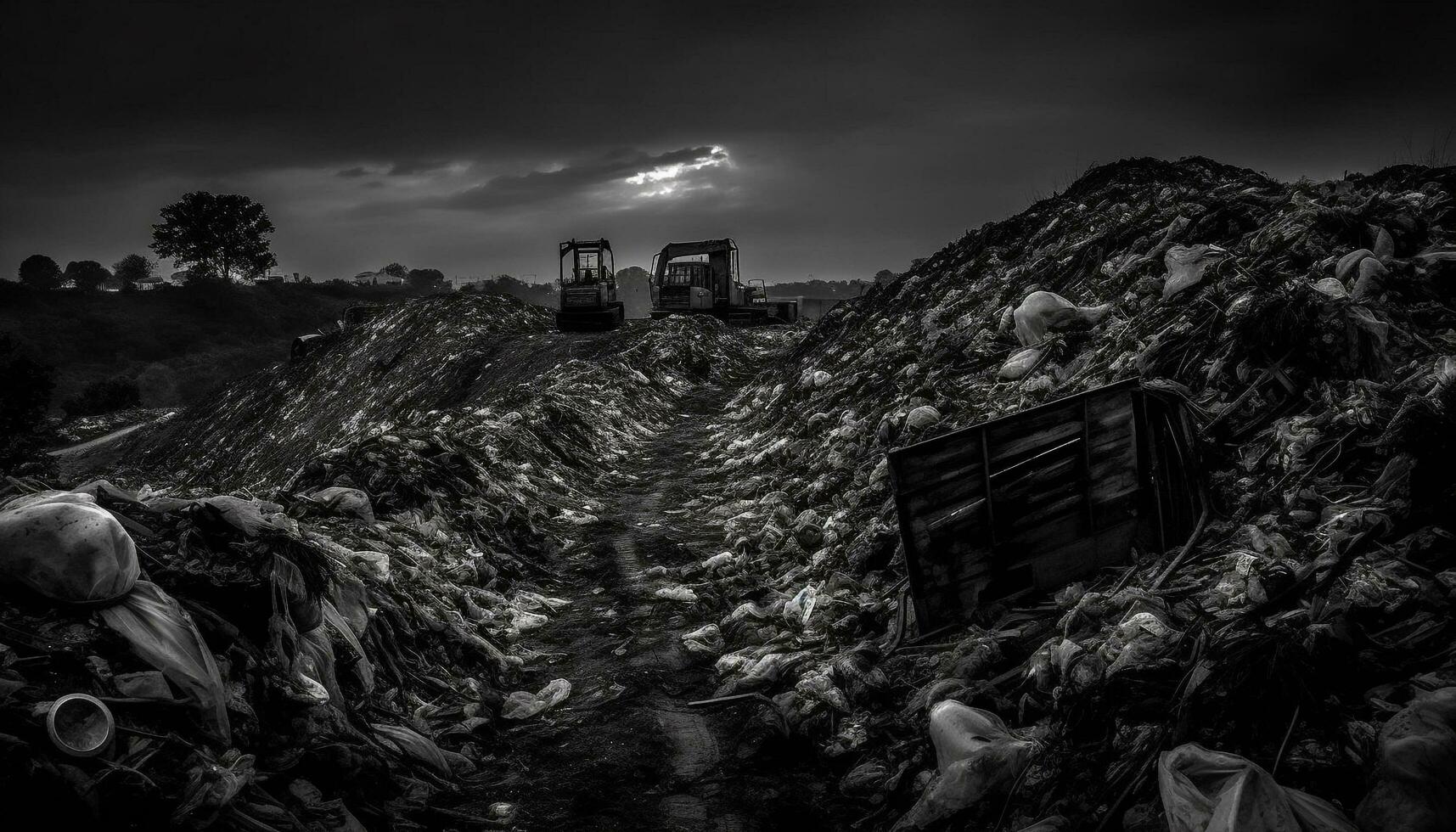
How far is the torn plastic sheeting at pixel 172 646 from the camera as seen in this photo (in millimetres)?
2703

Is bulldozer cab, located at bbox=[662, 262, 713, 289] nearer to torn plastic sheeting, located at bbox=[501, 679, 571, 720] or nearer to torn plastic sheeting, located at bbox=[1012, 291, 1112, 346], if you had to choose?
torn plastic sheeting, located at bbox=[1012, 291, 1112, 346]

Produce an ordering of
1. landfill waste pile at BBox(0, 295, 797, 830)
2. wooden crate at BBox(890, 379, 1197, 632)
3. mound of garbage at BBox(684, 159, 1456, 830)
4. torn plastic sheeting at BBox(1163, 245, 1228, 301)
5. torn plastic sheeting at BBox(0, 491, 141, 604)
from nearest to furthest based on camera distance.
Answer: mound of garbage at BBox(684, 159, 1456, 830)
landfill waste pile at BBox(0, 295, 797, 830)
torn plastic sheeting at BBox(0, 491, 141, 604)
wooden crate at BBox(890, 379, 1197, 632)
torn plastic sheeting at BBox(1163, 245, 1228, 301)

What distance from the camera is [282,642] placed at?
333 cm

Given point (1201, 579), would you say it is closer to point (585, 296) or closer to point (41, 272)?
point (585, 296)

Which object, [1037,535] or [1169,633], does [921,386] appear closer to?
[1037,535]

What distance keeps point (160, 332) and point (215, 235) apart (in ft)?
40.0

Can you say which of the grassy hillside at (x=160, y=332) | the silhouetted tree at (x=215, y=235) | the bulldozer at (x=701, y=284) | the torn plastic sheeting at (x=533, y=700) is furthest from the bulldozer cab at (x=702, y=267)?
the silhouetted tree at (x=215, y=235)

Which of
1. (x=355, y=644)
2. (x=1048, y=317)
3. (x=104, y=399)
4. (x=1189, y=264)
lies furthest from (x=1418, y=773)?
(x=104, y=399)

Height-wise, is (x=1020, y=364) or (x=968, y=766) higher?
(x=1020, y=364)

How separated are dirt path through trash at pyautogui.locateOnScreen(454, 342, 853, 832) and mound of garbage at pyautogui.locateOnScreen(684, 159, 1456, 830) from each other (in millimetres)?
251

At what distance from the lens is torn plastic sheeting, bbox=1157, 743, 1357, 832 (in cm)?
184

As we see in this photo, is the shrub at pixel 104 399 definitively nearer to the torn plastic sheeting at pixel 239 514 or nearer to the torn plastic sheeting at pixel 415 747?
the torn plastic sheeting at pixel 239 514

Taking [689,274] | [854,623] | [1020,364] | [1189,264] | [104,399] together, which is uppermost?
[689,274]

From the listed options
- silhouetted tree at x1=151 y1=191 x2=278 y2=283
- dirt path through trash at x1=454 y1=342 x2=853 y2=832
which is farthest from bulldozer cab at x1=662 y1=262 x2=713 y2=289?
silhouetted tree at x1=151 y1=191 x2=278 y2=283
